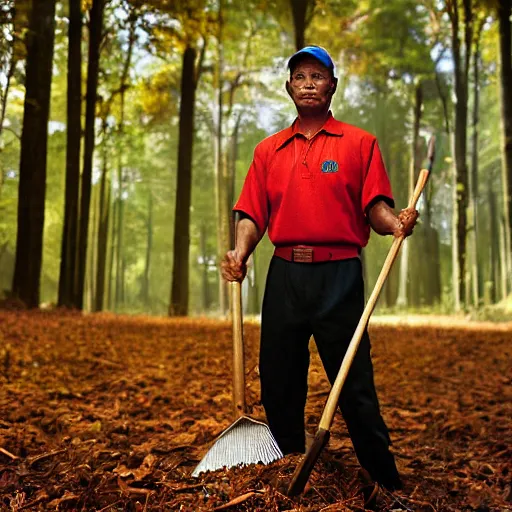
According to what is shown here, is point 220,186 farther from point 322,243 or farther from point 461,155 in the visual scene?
point 322,243

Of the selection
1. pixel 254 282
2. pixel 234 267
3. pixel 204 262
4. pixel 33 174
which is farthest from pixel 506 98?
pixel 204 262

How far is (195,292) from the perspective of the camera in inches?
1064

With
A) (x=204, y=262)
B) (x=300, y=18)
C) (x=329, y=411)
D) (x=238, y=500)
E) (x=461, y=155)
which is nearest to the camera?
(x=329, y=411)

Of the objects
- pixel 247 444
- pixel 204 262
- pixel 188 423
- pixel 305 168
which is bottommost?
pixel 188 423

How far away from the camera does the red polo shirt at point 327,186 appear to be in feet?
8.30

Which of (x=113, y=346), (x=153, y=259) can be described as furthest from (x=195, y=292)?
(x=113, y=346)

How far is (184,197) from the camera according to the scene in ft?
41.0

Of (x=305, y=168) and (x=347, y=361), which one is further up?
(x=305, y=168)

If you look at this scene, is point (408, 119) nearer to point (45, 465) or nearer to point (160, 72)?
point (160, 72)

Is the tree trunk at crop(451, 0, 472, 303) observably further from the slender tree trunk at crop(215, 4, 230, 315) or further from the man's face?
the man's face

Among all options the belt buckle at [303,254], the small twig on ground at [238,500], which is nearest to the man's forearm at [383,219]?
the belt buckle at [303,254]

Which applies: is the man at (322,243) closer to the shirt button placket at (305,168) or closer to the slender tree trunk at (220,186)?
the shirt button placket at (305,168)

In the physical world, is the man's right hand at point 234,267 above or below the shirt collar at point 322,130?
below

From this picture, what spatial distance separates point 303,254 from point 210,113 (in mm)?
14179
